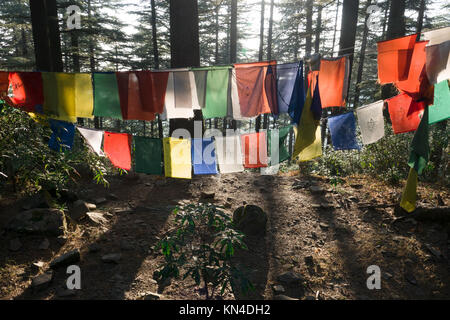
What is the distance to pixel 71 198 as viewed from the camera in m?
5.25

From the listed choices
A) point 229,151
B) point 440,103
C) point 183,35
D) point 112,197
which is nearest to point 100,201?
point 112,197

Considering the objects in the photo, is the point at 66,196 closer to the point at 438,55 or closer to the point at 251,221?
the point at 251,221

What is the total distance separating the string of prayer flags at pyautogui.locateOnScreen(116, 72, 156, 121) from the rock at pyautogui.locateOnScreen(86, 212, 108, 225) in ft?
6.71

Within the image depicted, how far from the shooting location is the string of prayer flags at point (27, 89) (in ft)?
15.9

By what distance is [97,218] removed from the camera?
492cm

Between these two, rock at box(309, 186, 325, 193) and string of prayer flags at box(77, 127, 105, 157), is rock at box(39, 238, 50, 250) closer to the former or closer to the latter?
string of prayer flags at box(77, 127, 105, 157)

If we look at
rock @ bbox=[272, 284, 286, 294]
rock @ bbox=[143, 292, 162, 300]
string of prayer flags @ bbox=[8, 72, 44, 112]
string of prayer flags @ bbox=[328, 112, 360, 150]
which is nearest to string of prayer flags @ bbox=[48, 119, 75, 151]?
string of prayer flags @ bbox=[8, 72, 44, 112]

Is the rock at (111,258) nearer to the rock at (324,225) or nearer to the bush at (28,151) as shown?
the bush at (28,151)

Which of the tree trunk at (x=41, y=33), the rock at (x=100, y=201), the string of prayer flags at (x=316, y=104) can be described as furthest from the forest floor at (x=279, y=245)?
the tree trunk at (x=41, y=33)

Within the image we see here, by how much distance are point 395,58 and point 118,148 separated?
16.8 feet

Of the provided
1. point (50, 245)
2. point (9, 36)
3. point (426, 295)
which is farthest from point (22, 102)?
point (9, 36)

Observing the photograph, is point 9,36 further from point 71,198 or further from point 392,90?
point 392,90

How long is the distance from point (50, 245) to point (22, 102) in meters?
2.85
